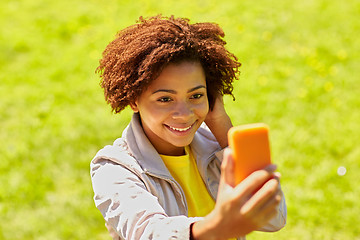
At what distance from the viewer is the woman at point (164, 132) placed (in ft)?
6.48

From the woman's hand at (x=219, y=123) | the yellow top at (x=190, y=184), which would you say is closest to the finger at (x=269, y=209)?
the yellow top at (x=190, y=184)

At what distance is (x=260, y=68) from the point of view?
19.7 feet

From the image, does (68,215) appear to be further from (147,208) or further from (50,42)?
(50,42)

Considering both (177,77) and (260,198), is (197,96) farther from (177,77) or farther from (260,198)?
(260,198)

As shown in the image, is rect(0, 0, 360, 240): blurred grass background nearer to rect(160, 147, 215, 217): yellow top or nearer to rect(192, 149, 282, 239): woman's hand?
rect(160, 147, 215, 217): yellow top

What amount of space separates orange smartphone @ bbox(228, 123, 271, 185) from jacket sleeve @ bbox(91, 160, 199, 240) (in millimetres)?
291

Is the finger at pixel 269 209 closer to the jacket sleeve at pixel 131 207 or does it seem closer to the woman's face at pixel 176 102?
the jacket sleeve at pixel 131 207

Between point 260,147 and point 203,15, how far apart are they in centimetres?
558

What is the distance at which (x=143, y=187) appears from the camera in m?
2.12

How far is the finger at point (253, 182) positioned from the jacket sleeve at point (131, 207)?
0.93 feet

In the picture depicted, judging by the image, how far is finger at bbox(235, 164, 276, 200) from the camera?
151 cm

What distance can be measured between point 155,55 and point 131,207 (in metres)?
0.61

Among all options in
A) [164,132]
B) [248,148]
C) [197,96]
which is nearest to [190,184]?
[164,132]

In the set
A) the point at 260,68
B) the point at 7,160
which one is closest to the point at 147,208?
the point at 7,160
